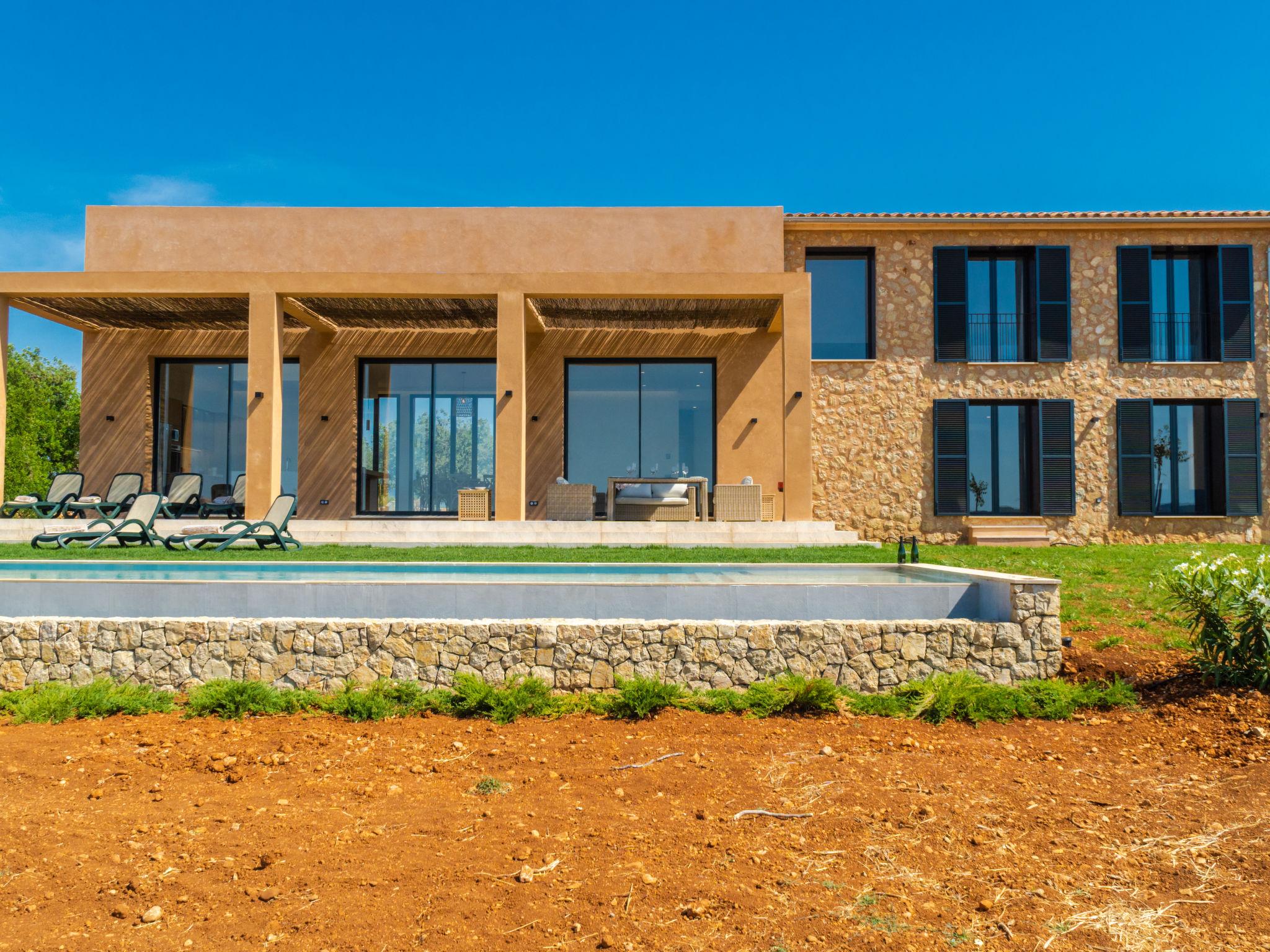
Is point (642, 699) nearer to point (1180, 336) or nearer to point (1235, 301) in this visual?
point (1180, 336)

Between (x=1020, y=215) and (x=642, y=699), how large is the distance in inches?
536

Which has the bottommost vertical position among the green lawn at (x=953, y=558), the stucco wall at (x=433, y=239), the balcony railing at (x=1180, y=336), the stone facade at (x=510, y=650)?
the stone facade at (x=510, y=650)

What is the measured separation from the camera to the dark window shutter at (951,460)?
14.8 metres

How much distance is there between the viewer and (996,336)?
49.8 feet

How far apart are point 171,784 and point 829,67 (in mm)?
25220

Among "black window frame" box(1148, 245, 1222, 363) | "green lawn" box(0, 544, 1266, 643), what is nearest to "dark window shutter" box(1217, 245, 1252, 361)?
"black window frame" box(1148, 245, 1222, 363)

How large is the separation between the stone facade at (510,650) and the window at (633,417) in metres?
9.72

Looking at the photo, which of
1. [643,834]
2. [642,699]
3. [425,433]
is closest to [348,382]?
[425,433]

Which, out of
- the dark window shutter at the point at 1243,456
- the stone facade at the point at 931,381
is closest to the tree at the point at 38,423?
the stone facade at the point at 931,381

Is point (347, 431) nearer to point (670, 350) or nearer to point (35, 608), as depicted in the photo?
point (670, 350)

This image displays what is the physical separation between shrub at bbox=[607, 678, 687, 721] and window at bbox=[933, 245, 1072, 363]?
11942mm

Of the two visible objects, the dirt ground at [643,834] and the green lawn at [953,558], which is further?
the green lawn at [953,558]

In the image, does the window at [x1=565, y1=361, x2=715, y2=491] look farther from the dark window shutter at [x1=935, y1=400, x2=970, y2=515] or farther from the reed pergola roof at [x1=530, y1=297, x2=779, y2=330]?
the dark window shutter at [x1=935, y1=400, x2=970, y2=515]

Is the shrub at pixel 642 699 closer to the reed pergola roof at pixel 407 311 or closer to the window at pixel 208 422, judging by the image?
the reed pergola roof at pixel 407 311
